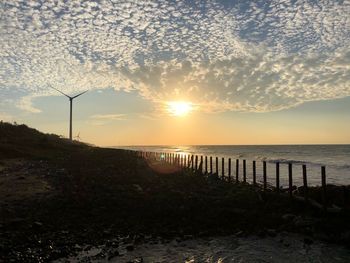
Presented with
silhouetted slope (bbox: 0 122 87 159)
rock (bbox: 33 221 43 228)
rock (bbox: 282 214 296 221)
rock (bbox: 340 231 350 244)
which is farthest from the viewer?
silhouetted slope (bbox: 0 122 87 159)

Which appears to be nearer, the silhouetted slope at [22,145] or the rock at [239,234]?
the rock at [239,234]

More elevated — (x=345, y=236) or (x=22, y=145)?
(x=22, y=145)

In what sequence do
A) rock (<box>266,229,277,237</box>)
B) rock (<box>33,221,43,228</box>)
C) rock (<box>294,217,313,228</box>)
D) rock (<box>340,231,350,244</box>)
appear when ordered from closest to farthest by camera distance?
1. rock (<box>340,231,350,244</box>)
2. rock (<box>33,221,43,228</box>)
3. rock (<box>266,229,277,237</box>)
4. rock (<box>294,217,313,228</box>)

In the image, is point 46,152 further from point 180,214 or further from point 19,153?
point 180,214

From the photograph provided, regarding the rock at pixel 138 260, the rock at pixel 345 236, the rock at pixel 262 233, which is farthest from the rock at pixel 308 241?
the rock at pixel 138 260

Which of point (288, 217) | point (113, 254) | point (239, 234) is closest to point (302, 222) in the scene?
point (288, 217)

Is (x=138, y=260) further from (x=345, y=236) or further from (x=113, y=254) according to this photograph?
(x=345, y=236)

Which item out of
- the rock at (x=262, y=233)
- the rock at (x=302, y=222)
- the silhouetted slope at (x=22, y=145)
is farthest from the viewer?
the silhouetted slope at (x=22, y=145)

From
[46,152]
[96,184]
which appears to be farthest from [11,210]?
[46,152]

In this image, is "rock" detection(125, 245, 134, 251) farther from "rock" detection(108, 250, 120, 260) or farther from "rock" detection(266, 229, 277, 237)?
"rock" detection(266, 229, 277, 237)

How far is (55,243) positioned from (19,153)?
38.9 meters

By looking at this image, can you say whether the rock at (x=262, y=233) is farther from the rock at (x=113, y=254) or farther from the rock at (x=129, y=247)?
the rock at (x=113, y=254)

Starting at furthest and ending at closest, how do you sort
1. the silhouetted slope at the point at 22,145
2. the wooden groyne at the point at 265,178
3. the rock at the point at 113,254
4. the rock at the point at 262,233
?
the silhouetted slope at the point at 22,145 → the wooden groyne at the point at 265,178 → the rock at the point at 262,233 → the rock at the point at 113,254

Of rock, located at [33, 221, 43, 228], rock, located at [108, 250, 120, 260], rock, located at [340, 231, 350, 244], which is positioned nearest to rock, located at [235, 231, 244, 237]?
rock, located at [340, 231, 350, 244]
